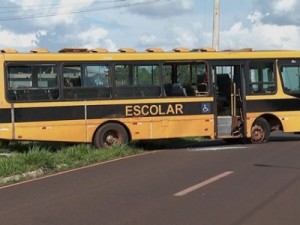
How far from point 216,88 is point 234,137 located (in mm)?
1758

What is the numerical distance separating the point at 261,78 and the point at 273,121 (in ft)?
5.00

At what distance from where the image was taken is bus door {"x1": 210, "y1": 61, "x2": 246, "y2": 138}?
58.2ft

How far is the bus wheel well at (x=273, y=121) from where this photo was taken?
18.2 meters

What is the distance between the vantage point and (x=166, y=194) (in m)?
9.33

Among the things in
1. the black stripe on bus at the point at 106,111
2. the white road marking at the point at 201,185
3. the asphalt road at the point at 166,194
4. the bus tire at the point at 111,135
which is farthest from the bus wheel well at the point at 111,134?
the white road marking at the point at 201,185

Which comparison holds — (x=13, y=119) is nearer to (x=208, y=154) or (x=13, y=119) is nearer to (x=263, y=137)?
(x=208, y=154)

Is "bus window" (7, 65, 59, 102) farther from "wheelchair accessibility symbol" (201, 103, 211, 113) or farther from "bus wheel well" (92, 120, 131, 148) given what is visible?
"wheelchair accessibility symbol" (201, 103, 211, 113)

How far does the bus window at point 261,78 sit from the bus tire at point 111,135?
449cm

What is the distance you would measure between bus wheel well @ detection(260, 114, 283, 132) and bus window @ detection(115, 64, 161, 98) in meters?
3.92

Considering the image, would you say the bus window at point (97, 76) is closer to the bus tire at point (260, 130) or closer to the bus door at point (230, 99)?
the bus door at point (230, 99)

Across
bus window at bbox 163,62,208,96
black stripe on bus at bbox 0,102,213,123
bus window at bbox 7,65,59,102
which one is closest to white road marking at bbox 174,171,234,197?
black stripe on bus at bbox 0,102,213,123

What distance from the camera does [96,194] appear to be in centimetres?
Result: 957

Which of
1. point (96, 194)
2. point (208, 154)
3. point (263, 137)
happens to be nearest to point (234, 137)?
point (263, 137)

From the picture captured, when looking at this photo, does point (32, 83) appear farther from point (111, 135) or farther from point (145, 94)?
point (145, 94)
